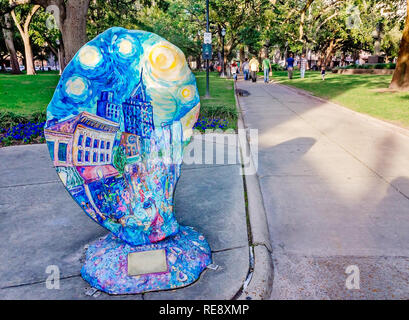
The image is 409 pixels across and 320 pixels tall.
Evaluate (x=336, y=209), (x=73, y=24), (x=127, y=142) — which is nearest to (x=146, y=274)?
(x=127, y=142)

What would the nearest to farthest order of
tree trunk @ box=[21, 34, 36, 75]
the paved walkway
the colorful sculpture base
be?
the colorful sculpture base < the paved walkway < tree trunk @ box=[21, 34, 36, 75]

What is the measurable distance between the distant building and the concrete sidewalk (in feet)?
4.07

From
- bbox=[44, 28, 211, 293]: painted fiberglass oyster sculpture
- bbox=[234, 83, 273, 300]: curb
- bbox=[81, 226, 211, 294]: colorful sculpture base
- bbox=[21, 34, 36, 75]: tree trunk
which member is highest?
bbox=[21, 34, 36, 75]: tree trunk

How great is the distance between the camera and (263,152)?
6.50 meters

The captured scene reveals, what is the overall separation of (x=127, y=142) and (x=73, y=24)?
924cm

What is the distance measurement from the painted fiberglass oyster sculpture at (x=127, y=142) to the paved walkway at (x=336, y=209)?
3.53 ft

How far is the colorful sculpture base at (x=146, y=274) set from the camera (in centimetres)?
247

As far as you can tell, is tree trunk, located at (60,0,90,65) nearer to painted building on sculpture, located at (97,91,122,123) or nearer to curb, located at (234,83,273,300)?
curb, located at (234,83,273,300)

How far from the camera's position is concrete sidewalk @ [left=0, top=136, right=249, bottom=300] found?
8.29ft

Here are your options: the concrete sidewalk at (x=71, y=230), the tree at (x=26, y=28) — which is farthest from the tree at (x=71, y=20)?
the tree at (x=26, y=28)

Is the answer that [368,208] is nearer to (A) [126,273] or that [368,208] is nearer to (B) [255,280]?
(B) [255,280]

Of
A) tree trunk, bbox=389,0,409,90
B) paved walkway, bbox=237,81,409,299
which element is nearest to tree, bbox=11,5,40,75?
tree trunk, bbox=389,0,409,90
